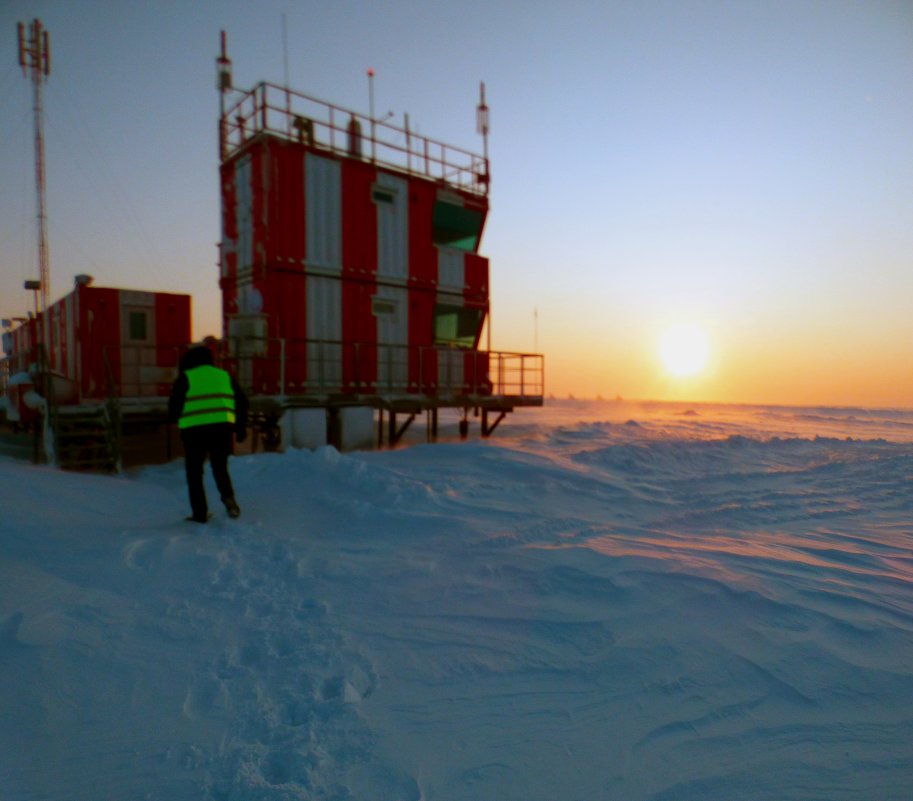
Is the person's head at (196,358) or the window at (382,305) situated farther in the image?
the window at (382,305)

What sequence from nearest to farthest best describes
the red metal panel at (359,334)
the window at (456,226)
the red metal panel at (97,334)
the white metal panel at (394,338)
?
the red metal panel at (97,334) < the red metal panel at (359,334) < the white metal panel at (394,338) < the window at (456,226)

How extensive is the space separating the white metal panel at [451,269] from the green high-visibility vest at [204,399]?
10.1 m

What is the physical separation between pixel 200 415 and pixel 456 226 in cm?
1243

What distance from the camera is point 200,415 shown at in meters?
5.45

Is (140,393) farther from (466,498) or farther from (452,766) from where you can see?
(452,766)

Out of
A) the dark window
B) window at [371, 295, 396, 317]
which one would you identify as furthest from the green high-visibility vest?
window at [371, 295, 396, 317]

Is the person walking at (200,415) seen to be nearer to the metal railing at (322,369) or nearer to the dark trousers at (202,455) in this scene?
the dark trousers at (202,455)

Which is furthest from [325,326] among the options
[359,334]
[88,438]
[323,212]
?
[88,438]

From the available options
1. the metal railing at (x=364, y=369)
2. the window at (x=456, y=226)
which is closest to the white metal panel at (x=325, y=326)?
the metal railing at (x=364, y=369)

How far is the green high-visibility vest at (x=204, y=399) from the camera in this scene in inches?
214

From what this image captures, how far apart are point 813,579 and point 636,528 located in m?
1.83

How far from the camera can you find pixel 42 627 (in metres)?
2.89

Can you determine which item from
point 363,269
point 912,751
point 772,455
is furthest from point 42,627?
Result: point 772,455

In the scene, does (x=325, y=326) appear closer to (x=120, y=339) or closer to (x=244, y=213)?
(x=244, y=213)
